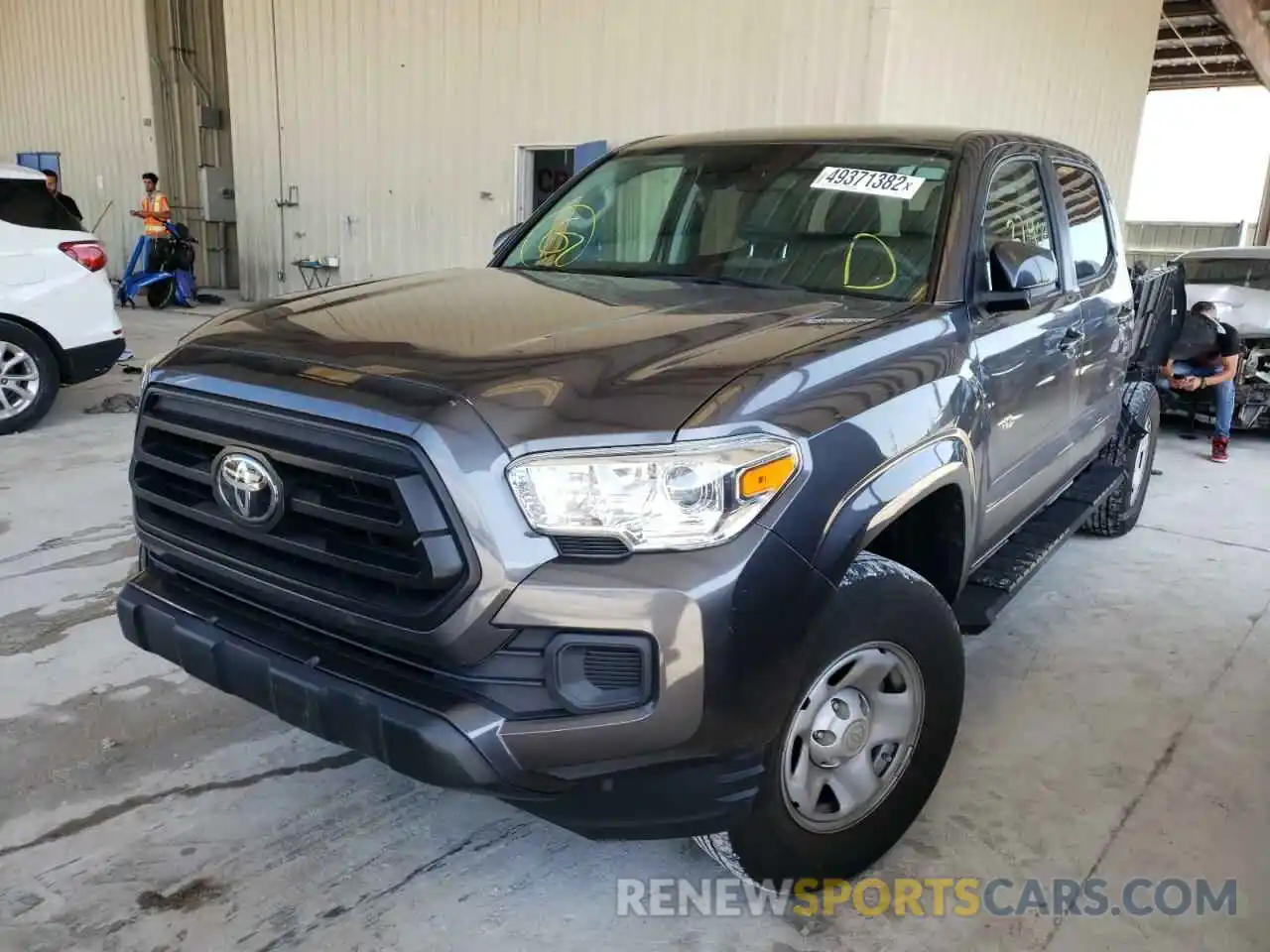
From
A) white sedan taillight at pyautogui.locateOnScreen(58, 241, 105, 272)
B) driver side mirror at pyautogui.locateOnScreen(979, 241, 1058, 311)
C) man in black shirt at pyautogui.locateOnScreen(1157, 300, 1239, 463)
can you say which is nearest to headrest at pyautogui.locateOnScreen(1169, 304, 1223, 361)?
man in black shirt at pyautogui.locateOnScreen(1157, 300, 1239, 463)

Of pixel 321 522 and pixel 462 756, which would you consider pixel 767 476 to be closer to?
pixel 462 756

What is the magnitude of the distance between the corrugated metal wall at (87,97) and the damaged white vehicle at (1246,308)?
1500cm

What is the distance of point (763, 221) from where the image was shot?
2988 millimetres

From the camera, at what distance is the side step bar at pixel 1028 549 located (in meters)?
2.92

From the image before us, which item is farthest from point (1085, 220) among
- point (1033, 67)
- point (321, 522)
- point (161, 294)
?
point (161, 294)

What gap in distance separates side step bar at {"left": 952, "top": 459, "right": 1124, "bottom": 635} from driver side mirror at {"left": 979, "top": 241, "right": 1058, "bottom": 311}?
33.9 inches

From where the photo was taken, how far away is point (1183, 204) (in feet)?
101

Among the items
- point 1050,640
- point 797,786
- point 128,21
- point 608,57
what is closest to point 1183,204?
point 608,57

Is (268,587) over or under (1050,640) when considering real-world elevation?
over

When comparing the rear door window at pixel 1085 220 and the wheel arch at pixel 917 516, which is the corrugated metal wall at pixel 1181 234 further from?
the wheel arch at pixel 917 516

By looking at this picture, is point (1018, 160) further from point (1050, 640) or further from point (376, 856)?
point (376, 856)

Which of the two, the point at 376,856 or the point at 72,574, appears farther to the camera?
the point at 72,574

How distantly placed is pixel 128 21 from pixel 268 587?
17099 millimetres

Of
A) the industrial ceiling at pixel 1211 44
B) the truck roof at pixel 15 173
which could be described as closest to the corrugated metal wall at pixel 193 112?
the truck roof at pixel 15 173
